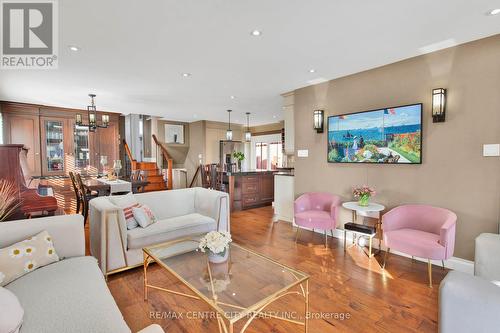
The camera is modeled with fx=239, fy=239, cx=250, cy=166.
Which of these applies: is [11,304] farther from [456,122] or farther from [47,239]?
[456,122]

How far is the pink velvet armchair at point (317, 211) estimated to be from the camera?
11.0 feet

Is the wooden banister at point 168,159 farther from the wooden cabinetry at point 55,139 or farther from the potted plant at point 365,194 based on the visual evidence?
the potted plant at point 365,194

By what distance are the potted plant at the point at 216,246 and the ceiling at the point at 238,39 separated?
1928 millimetres

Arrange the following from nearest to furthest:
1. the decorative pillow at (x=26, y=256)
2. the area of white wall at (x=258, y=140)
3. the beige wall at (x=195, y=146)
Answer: the decorative pillow at (x=26, y=256) → the beige wall at (x=195, y=146) → the area of white wall at (x=258, y=140)

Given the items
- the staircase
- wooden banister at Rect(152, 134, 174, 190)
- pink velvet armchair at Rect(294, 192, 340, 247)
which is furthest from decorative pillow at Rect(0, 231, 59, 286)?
wooden banister at Rect(152, 134, 174, 190)

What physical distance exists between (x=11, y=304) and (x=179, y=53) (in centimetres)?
273

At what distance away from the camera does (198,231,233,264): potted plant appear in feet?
6.35

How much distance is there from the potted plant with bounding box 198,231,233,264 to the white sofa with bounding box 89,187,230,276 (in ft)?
3.36

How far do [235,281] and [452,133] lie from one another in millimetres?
2932

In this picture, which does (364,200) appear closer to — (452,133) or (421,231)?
(421,231)

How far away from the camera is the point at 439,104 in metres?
2.79

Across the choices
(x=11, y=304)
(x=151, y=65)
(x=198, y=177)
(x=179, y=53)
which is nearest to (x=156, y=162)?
(x=198, y=177)

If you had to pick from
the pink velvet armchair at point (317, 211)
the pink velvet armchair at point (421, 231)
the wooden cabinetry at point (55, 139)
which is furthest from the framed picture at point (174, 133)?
the pink velvet armchair at point (421, 231)

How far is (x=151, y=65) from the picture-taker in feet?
10.9
